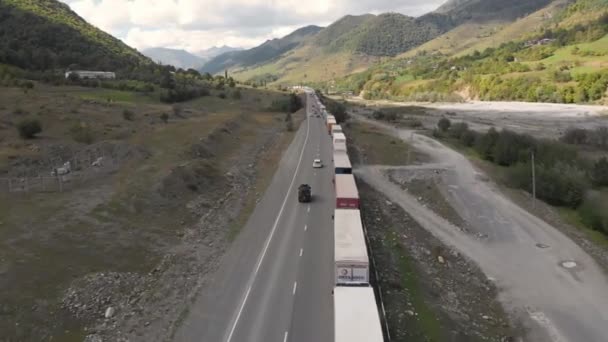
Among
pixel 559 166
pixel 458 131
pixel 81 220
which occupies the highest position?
pixel 458 131

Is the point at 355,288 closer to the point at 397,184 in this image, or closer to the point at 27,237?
the point at 27,237

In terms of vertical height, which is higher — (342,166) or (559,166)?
(342,166)

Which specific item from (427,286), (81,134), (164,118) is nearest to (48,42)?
(164,118)

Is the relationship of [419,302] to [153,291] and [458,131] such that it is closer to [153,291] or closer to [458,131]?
[153,291]

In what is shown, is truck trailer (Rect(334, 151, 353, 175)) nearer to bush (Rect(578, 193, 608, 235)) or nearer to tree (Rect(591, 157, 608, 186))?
bush (Rect(578, 193, 608, 235))

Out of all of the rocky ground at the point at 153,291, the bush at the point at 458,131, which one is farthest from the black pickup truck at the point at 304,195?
the bush at the point at 458,131

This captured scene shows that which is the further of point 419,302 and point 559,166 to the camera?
point 559,166

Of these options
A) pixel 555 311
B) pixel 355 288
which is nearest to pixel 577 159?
pixel 555 311
